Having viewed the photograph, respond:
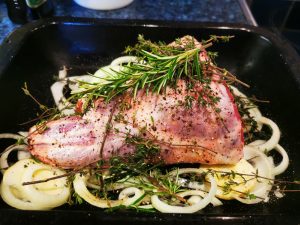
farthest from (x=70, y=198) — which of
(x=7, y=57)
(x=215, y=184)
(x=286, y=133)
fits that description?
(x=286, y=133)

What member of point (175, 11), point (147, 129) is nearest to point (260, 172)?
point (147, 129)

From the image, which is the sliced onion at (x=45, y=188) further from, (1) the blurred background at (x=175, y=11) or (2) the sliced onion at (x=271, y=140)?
(1) the blurred background at (x=175, y=11)

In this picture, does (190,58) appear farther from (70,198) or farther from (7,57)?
(7,57)

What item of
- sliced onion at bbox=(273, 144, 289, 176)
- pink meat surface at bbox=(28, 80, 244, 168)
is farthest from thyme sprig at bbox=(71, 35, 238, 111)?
sliced onion at bbox=(273, 144, 289, 176)

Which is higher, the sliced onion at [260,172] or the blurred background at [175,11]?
the blurred background at [175,11]

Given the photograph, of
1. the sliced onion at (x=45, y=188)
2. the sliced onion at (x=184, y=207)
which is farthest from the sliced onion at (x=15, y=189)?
the sliced onion at (x=184, y=207)

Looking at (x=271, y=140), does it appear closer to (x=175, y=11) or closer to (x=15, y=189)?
(x=15, y=189)

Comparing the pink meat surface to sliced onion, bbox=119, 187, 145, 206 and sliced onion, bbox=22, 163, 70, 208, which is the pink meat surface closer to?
sliced onion, bbox=22, 163, 70, 208
